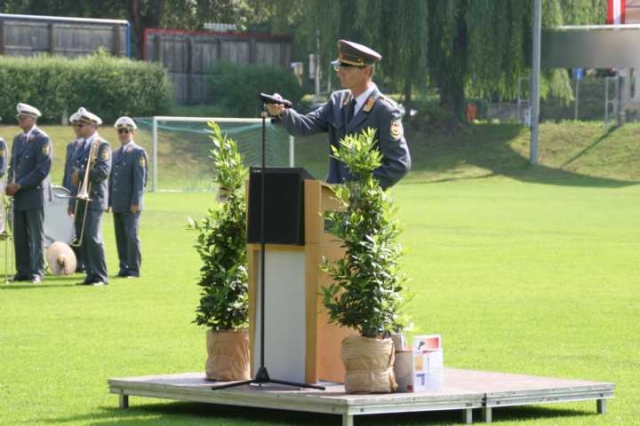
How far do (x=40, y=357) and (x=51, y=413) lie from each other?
2.64 metres

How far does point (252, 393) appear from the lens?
27.9ft

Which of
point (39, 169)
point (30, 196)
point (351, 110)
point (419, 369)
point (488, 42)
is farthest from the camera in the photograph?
point (488, 42)

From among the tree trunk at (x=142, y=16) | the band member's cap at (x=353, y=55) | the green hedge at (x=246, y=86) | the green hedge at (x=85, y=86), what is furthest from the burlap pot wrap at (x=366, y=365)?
the tree trunk at (x=142, y=16)

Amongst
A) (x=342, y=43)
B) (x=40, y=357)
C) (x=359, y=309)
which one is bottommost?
(x=40, y=357)

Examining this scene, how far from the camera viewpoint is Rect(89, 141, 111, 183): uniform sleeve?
18.5 metres

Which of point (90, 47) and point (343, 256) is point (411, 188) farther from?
point (343, 256)

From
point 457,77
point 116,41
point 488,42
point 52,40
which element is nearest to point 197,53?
point 116,41

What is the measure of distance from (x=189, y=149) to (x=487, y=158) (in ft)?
34.7

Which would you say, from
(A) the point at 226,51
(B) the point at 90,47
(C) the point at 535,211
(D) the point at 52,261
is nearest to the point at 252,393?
(D) the point at 52,261

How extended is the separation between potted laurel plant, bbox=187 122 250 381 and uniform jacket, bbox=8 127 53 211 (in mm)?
8861

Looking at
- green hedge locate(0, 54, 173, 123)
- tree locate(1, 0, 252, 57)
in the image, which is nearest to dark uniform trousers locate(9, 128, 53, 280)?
green hedge locate(0, 54, 173, 123)

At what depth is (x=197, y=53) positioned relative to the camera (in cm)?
5766

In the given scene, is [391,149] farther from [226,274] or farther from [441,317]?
[441,317]

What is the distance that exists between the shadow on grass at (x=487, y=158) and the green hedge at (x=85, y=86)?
9.04m
